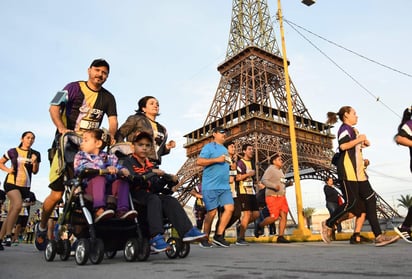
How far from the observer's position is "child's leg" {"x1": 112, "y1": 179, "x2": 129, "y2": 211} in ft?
10.2

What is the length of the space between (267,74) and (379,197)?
53.5 ft

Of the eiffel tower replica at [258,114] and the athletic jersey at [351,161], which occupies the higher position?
the eiffel tower replica at [258,114]

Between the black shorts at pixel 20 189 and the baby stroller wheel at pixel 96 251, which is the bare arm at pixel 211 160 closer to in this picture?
the baby stroller wheel at pixel 96 251

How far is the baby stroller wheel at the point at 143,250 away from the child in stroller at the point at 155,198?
0.09 metres

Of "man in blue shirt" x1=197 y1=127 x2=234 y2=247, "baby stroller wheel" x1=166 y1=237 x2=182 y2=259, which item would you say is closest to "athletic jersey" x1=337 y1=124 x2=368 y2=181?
"man in blue shirt" x1=197 y1=127 x2=234 y2=247

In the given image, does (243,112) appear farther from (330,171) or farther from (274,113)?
(330,171)

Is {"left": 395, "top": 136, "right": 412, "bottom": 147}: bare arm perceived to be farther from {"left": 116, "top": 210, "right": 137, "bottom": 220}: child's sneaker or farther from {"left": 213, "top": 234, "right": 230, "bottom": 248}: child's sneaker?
{"left": 116, "top": 210, "right": 137, "bottom": 220}: child's sneaker

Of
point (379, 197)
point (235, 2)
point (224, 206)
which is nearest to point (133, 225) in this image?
point (224, 206)

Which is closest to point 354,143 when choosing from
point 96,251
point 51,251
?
point 96,251

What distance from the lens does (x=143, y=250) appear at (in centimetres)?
309

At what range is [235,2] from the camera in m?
44.1

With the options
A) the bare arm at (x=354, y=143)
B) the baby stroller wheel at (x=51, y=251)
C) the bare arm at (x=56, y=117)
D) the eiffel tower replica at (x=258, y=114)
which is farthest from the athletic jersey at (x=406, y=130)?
the eiffel tower replica at (x=258, y=114)

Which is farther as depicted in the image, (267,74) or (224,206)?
(267,74)

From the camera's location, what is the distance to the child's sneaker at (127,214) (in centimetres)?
297
